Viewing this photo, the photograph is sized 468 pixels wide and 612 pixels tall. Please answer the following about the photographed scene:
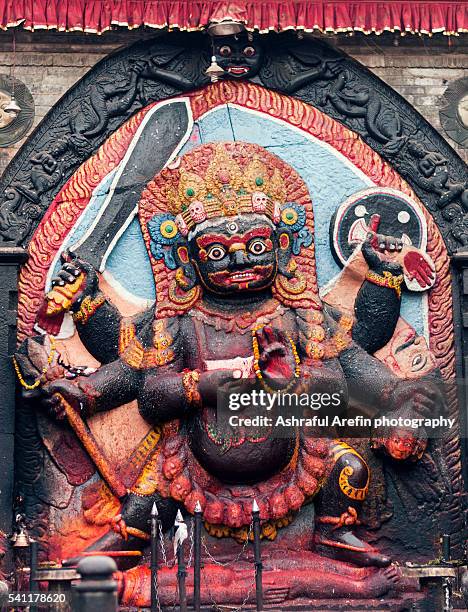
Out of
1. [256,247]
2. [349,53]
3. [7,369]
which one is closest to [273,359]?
[256,247]

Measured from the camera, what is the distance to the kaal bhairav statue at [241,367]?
16.0 metres

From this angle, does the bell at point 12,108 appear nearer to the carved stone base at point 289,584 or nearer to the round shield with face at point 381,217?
the round shield with face at point 381,217

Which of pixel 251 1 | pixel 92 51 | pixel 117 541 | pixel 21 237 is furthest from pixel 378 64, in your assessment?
pixel 117 541

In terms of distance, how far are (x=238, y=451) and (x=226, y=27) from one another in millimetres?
4113

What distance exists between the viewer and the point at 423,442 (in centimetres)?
1648

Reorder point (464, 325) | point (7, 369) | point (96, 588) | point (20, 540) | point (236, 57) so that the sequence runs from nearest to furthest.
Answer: point (96, 588) → point (20, 540) → point (7, 369) → point (464, 325) → point (236, 57)

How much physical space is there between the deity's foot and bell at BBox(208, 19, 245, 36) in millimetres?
4860

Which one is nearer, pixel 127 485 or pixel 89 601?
pixel 89 601

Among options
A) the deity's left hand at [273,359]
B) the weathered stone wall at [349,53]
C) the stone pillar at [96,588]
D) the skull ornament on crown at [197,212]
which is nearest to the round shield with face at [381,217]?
the weathered stone wall at [349,53]

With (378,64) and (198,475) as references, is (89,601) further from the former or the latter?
(378,64)

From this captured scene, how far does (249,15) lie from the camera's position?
1703 centimetres

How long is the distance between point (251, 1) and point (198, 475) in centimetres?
469

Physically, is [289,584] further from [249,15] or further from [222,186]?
[249,15]

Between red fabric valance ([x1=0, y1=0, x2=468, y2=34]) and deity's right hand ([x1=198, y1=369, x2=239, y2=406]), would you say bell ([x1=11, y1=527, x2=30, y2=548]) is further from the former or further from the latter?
red fabric valance ([x1=0, y1=0, x2=468, y2=34])
